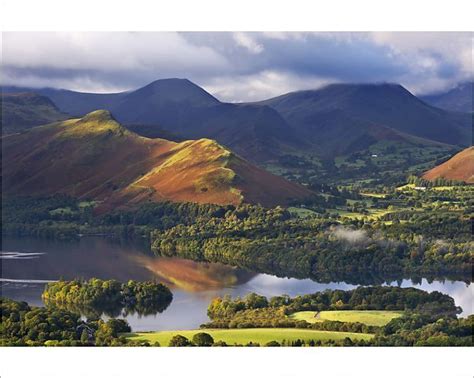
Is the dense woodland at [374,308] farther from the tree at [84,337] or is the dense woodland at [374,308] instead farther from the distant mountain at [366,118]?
the distant mountain at [366,118]

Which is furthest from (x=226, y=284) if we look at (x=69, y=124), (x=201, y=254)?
(x=69, y=124)

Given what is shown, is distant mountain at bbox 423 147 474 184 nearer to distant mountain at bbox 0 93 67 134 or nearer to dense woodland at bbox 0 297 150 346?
dense woodland at bbox 0 297 150 346

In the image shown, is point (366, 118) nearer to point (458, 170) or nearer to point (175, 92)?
point (175, 92)

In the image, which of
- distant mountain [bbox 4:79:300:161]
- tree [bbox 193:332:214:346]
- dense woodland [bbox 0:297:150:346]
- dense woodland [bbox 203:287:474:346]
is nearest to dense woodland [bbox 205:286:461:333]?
dense woodland [bbox 203:287:474:346]

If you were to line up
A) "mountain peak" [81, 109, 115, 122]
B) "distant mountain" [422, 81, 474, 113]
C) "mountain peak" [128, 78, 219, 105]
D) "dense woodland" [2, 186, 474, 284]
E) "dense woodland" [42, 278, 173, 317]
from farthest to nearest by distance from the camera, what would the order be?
"distant mountain" [422, 81, 474, 113], "mountain peak" [81, 109, 115, 122], "mountain peak" [128, 78, 219, 105], "dense woodland" [2, 186, 474, 284], "dense woodland" [42, 278, 173, 317]

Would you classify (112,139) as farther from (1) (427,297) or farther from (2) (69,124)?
(1) (427,297)

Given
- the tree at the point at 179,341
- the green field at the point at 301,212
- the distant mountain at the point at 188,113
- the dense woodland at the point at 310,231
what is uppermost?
the distant mountain at the point at 188,113

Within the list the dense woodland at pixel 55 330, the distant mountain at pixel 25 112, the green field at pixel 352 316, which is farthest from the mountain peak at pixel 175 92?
the dense woodland at pixel 55 330
